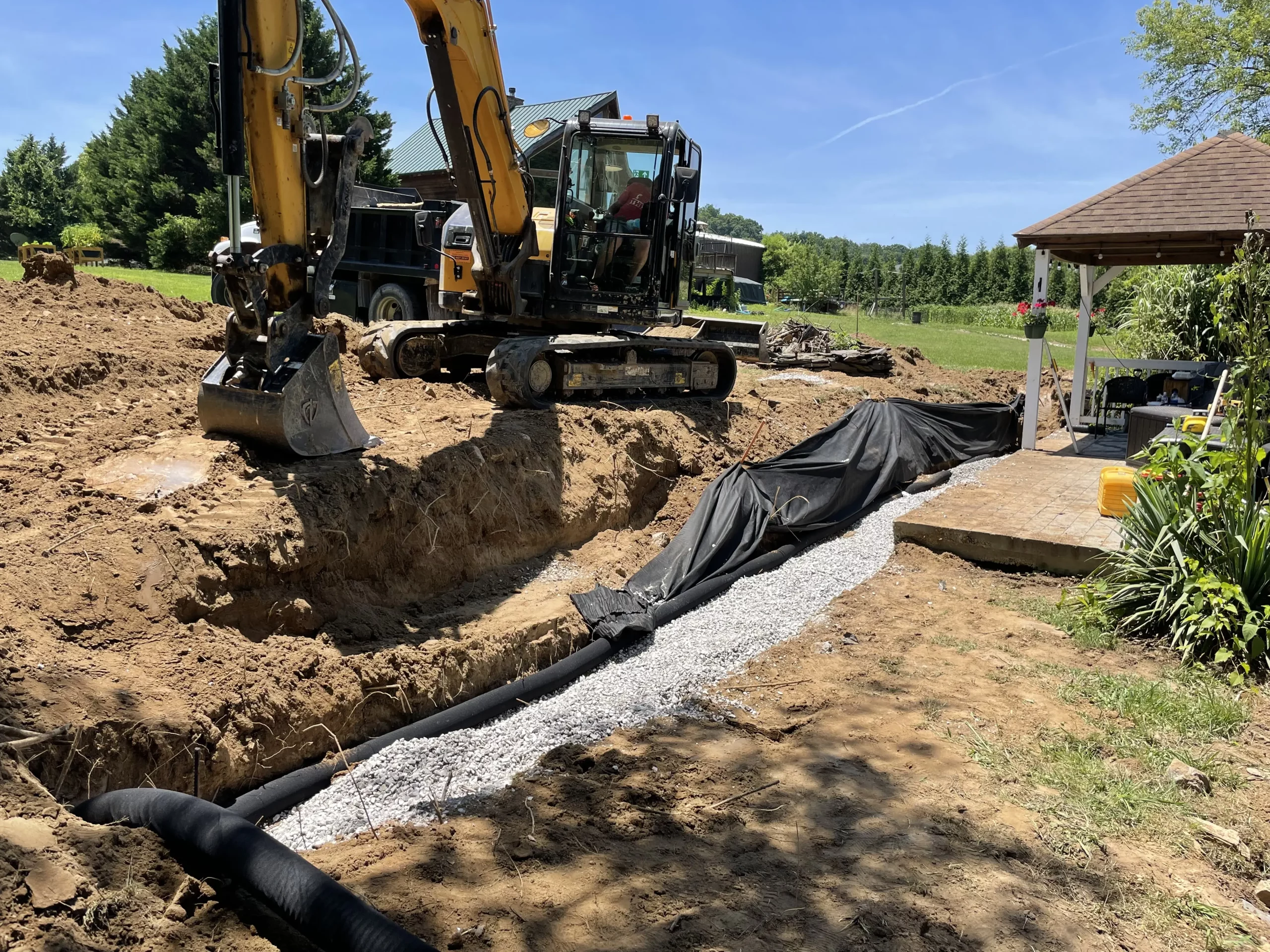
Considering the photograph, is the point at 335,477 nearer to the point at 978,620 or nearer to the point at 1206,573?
the point at 978,620

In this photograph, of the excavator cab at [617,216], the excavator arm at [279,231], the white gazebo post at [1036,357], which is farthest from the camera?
the white gazebo post at [1036,357]

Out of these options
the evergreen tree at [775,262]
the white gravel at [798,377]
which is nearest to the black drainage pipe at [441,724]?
the white gravel at [798,377]

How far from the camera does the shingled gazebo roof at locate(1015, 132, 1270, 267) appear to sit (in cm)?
1060

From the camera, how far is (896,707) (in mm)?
5047

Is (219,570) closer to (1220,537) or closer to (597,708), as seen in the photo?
(597,708)

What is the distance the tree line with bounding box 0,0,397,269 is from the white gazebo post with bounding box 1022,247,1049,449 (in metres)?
22.6

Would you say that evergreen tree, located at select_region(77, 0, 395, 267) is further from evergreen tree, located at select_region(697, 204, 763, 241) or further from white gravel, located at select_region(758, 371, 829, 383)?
evergreen tree, located at select_region(697, 204, 763, 241)

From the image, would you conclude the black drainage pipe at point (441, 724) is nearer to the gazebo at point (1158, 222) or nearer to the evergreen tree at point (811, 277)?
the gazebo at point (1158, 222)

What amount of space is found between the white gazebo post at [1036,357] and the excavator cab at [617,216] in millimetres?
4739

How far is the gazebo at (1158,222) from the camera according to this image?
10656 millimetres

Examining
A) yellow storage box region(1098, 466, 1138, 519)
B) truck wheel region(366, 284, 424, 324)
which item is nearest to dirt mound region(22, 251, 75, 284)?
truck wheel region(366, 284, 424, 324)

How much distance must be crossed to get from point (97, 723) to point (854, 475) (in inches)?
280

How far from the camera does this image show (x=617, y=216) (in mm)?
9906

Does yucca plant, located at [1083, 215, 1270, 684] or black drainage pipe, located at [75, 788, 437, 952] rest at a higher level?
yucca plant, located at [1083, 215, 1270, 684]
